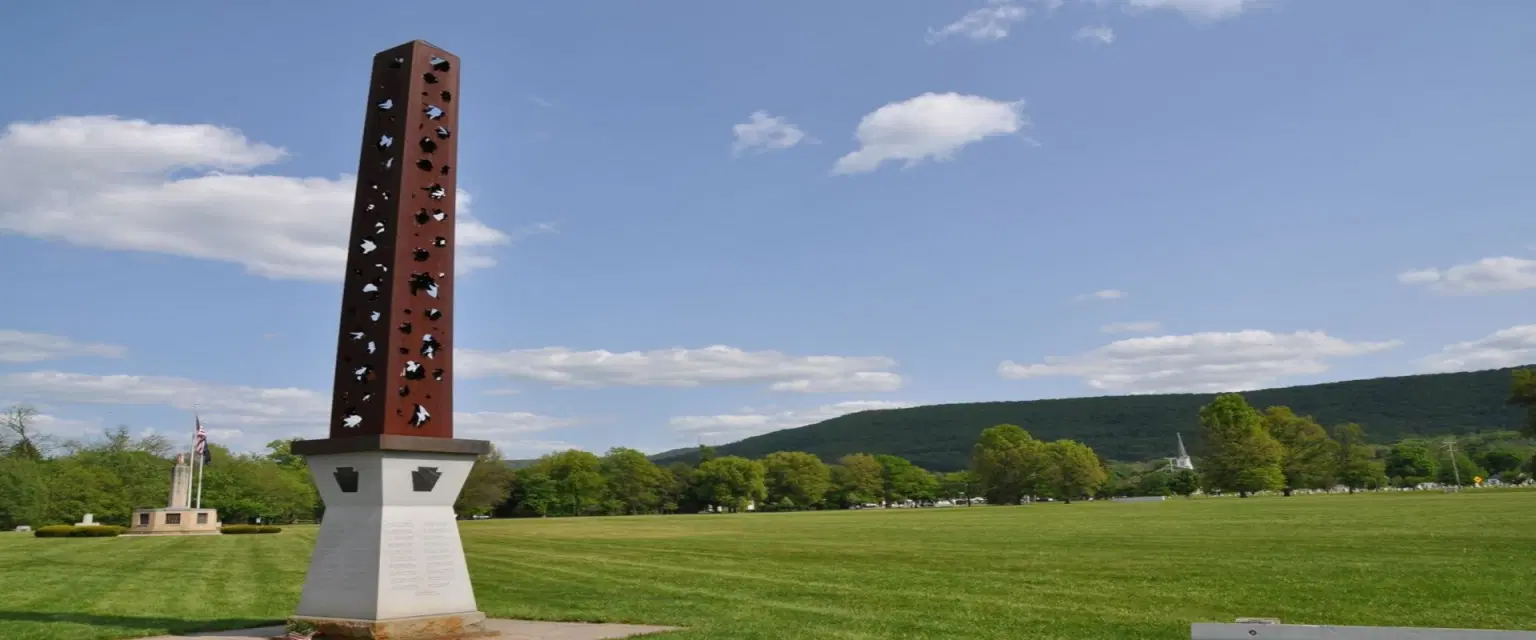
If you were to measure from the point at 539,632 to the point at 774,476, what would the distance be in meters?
132

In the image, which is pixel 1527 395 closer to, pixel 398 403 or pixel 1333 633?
pixel 398 403

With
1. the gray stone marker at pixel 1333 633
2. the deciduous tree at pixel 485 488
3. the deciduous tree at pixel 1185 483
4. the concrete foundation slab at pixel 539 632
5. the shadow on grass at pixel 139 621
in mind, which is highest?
the deciduous tree at pixel 485 488

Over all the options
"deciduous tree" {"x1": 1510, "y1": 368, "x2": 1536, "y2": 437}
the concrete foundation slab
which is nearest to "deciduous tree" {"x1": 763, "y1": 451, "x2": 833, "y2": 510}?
"deciduous tree" {"x1": 1510, "y1": 368, "x2": 1536, "y2": 437}

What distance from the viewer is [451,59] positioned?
14820 mm

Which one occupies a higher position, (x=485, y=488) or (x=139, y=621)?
(x=485, y=488)

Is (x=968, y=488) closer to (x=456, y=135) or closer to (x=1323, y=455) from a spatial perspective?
(x=1323, y=455)

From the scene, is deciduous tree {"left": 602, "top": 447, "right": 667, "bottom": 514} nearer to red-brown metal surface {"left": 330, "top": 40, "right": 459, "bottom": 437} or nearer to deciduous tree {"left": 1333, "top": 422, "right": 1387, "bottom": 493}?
deciduous tree {"left": 1333, "top": 422, "right": 1387, "bottom": 493}

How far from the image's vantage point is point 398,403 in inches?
509

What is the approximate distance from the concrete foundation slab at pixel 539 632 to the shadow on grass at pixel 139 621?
25.1 inches

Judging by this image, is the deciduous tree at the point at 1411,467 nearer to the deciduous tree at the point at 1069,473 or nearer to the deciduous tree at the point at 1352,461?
the deciduous tree at the point at 1352,461

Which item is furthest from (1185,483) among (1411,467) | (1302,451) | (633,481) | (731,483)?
(633,481)

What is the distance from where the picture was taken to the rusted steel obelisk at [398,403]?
12328 millimetres

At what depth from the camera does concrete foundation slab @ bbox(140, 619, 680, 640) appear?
1212cm

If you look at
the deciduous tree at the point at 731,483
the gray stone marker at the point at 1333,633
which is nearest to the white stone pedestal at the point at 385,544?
the gray stone marker at the point at 1333,633
